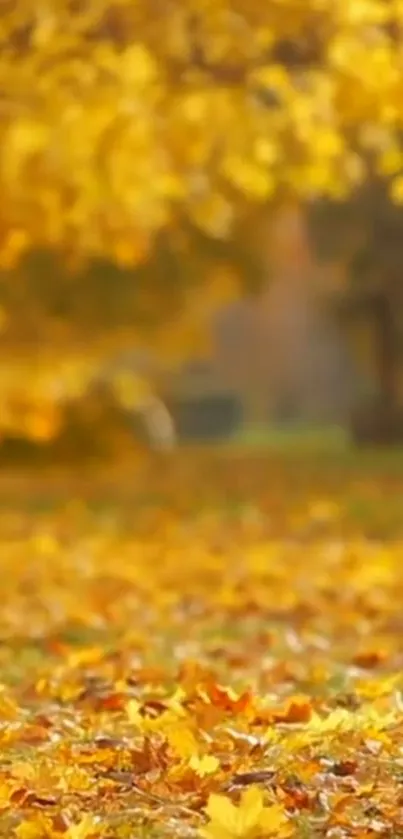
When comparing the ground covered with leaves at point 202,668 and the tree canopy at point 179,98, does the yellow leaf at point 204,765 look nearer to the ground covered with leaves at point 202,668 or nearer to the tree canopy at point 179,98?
the ground covered with leaves at point 202,668

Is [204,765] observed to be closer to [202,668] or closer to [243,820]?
[243,820]

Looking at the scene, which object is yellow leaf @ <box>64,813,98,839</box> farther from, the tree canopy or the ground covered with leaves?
the tree canopy

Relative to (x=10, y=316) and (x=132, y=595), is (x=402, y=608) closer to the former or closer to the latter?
(x=132, y=595)

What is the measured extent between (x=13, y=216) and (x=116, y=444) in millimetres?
15290

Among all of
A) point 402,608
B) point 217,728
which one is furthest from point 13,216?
point 217,728

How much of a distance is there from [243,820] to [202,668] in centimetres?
314

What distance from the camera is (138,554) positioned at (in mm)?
12930

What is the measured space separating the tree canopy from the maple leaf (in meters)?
4.58

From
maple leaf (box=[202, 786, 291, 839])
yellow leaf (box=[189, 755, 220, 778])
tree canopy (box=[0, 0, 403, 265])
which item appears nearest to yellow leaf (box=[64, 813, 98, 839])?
maple leaf (box=[202, 786, 291, 839])

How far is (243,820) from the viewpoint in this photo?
14.7ft

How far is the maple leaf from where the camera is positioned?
14.7ft

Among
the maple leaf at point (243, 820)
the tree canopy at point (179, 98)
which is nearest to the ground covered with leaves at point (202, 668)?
the maple leaf at point (243, 820)

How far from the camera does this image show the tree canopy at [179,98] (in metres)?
8.27

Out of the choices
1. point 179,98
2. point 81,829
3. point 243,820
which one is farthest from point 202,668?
point 179,98
